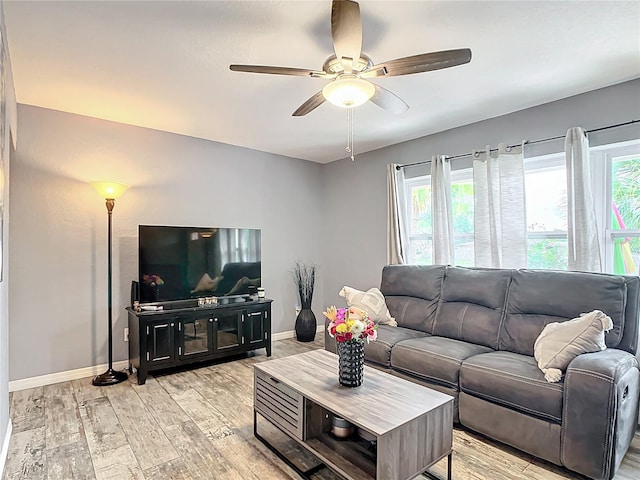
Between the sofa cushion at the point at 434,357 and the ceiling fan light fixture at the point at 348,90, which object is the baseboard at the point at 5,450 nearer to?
the sofa cushion at the point at 434,357

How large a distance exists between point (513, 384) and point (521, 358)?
1.31 feet

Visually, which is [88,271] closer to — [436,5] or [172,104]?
[172,104]

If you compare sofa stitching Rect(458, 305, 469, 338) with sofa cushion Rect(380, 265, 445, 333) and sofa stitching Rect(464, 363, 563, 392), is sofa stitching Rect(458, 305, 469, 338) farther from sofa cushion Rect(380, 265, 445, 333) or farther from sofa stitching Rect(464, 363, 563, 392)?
sofa stitching Rect(464, 363, 563, 392)

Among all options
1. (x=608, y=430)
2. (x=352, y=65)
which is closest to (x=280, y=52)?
(x=352, y=65)

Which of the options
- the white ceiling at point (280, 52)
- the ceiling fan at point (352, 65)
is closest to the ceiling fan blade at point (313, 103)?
the ceiling fan at point (352, 65)

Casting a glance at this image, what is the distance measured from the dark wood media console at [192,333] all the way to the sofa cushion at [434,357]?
72.8 inches

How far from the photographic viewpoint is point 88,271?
12.1ft

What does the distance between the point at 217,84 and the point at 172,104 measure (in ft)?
2.23

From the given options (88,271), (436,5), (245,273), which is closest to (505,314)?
(436,5)

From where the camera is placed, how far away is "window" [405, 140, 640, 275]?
9.40 ft

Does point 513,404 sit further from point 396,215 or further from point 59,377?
point 59,377

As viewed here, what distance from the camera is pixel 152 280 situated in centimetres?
370

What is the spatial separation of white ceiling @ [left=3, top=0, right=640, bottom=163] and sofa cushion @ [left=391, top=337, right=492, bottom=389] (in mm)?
2104

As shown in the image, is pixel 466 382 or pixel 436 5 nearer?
pixel 436 5
